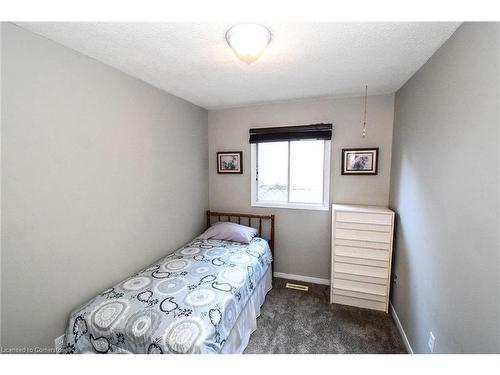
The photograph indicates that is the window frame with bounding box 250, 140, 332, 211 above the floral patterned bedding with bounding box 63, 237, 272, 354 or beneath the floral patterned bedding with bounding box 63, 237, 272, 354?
above

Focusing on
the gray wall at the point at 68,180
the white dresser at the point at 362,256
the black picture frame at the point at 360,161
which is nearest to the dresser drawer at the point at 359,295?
the white dresser at the point at 362,256

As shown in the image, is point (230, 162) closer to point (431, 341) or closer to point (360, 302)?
point (360, 302)

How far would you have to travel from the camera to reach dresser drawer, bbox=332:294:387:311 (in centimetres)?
226

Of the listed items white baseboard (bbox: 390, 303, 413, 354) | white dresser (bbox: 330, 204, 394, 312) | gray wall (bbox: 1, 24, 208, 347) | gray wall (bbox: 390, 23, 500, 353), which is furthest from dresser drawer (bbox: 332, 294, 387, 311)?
gray wall (bbox: 1, 24, 208, 347)

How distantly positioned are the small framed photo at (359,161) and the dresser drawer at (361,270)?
1070 mm

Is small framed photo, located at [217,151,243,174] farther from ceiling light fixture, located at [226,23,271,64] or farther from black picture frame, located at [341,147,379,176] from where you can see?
ceiling light fixture, located at [226,23,271,64]

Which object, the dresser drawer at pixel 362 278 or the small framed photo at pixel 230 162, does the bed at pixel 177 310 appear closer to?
the dresser drawer at pixel 362 278

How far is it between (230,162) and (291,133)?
94 cm

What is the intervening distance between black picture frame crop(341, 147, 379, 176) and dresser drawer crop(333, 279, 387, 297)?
4.08 ft

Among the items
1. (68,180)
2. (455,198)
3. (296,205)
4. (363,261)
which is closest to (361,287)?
(363,261)

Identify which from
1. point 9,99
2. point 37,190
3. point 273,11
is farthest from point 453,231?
point 9,99

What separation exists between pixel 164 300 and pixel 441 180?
2059 mm

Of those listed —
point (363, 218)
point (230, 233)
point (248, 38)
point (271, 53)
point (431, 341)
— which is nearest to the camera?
point (248, 38)

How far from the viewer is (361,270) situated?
2.29 meters
